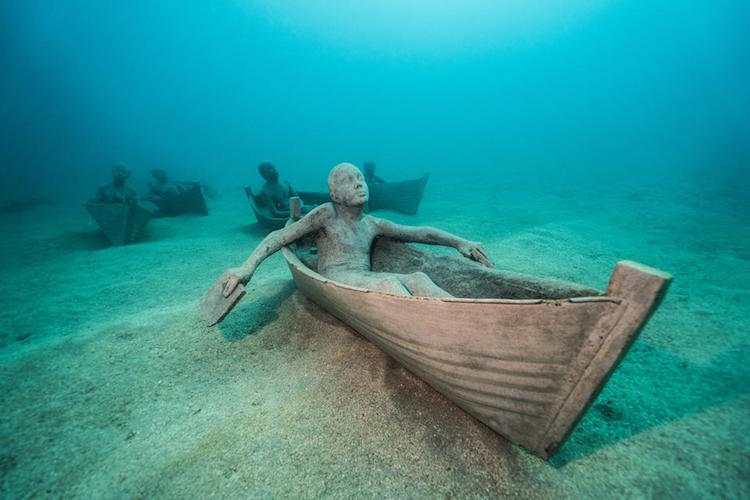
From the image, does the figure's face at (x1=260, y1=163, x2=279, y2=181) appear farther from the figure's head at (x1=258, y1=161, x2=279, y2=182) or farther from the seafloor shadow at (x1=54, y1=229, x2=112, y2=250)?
the seafloor shadow at (x1=54, y1=229, x2=112, y2=250)

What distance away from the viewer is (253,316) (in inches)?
145

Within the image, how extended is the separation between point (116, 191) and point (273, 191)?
4.39 m

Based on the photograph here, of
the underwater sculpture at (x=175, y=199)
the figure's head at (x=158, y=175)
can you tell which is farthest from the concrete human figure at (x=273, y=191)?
the figure's head at (x=158, y=175)

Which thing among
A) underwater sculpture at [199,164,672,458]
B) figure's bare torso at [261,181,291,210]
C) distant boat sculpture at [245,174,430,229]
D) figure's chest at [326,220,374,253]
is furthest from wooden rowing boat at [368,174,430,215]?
underwater sculpture at [199,164,672,458]

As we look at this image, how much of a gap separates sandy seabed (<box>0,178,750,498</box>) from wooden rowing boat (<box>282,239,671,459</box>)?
1.13 feet

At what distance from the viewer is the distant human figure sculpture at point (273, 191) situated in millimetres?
8148

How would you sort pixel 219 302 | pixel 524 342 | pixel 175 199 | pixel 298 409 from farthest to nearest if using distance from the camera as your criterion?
pixel 175 199, pixel 219 302, pixel 298 409, pixel 524 342

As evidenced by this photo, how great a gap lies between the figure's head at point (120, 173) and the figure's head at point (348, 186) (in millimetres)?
8202

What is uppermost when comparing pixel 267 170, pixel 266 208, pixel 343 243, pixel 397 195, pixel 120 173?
pixel 267 170

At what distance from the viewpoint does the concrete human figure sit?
8.15 meters

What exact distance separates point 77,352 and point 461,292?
4055 mm

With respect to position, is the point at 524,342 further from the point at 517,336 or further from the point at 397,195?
the point at 397,195

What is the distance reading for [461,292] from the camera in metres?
3.06

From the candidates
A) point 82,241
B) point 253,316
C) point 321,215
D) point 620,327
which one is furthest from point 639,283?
point 82,241
